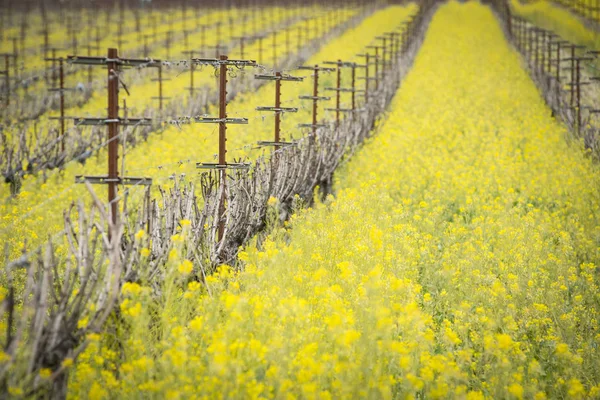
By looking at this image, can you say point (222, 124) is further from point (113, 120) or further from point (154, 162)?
point (154, 162)

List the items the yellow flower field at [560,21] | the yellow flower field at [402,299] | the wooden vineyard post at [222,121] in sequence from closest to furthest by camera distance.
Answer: the yellow flower field at [402,299], the wooden vineyard post at [222,121], the yellow flower field at [560,21]

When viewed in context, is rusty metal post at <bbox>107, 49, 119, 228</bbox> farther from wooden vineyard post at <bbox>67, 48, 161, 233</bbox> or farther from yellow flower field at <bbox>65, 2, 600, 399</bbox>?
yellow flower field at <bbox>65, 2, 600, 399</bbox>

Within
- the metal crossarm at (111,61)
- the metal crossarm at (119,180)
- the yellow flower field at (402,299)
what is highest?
the metal crossarm at (111,61)

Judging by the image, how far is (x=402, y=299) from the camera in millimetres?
4879

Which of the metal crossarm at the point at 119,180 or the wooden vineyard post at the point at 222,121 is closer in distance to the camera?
the metal crossarm at the point at 119,180

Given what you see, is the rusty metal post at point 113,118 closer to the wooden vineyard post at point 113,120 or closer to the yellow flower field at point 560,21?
the wooden vineyard post at point 113,120

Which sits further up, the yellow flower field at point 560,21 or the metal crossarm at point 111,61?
the yellow flower field at point 560,21

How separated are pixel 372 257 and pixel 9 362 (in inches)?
136

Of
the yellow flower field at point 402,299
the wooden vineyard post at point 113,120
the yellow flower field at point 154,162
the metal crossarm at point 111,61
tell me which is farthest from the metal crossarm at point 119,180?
the metal crossarm at point 111,61

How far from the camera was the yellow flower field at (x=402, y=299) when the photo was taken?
11.4 ft

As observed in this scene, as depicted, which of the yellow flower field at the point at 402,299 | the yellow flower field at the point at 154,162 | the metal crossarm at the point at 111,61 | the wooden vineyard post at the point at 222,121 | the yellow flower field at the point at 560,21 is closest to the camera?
the yellow flower field at the point at 402,299

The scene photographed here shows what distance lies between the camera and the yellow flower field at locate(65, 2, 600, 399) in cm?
346

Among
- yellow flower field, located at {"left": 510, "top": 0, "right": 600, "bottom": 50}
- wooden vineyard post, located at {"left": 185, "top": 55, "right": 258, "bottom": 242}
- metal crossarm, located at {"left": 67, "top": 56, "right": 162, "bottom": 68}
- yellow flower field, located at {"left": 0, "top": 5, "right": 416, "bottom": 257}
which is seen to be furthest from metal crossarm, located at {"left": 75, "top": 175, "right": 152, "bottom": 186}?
yellow flower field, located at {"left": 510, "top": 0, "right": 600, "bottom": 50}

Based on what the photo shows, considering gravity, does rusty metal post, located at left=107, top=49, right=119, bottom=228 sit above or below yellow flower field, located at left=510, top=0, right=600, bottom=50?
below
